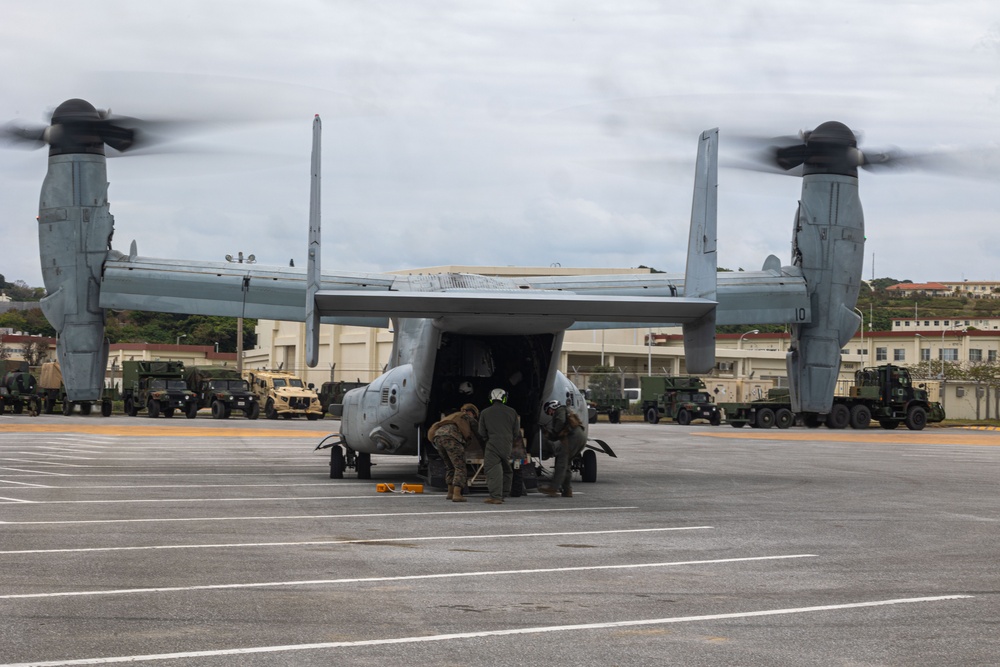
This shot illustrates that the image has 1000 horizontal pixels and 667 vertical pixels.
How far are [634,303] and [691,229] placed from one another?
269 cm

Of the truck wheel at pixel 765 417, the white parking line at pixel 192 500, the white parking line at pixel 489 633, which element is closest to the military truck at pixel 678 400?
the truck wheel at pixel 765 417

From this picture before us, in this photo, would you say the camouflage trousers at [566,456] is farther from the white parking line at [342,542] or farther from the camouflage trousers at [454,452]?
the white parking line at [342,542]

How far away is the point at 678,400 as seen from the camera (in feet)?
160

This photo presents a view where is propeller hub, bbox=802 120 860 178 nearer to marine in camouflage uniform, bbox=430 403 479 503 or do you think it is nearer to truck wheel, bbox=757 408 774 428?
marine in camouflage uniform, bbox=430 403 479 503

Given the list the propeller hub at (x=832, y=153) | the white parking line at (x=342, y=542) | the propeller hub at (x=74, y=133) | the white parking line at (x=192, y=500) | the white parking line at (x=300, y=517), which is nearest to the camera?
the white parking line at (x=342, y=542)

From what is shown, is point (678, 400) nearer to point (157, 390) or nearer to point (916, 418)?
point (916, 418)

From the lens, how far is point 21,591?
269 inches

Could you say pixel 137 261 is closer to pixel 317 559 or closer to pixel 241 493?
pixel 241 493

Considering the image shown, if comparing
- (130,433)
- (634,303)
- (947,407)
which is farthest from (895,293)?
(634,303)

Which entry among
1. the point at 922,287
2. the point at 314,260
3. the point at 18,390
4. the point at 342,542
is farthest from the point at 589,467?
the point at 922,287

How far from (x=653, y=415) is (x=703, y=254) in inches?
1448

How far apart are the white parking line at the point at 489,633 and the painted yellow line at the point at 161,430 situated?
24761 mm

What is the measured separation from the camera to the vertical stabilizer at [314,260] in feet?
42.6

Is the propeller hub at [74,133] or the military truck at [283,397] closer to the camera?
the propeller hub at [74,133]
